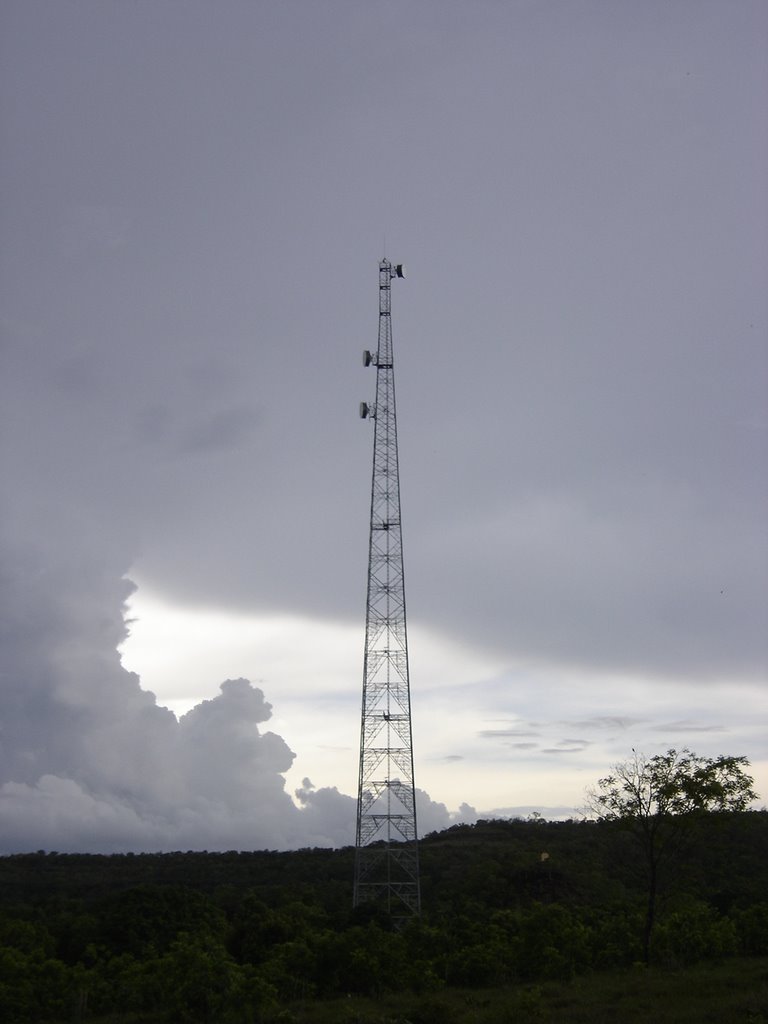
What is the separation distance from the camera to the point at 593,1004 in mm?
29688

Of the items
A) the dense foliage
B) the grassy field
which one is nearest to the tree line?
the dense foliage

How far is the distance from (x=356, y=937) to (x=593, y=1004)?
11829 millimetres

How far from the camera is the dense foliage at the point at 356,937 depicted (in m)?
32.6

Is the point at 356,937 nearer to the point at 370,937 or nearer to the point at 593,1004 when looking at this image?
the point at 370,937

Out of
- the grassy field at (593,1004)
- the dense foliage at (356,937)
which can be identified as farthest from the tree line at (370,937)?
the grassy field at (593,1004)

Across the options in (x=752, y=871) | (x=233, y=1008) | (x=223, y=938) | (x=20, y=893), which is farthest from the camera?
(x=20, y=893)

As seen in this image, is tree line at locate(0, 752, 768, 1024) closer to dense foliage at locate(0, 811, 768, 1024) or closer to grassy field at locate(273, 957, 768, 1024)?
dense foliage at locate(0, 811, 768, 1024)

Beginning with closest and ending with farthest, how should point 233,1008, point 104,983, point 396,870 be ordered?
point 233,1008, point 104,983, point 396,870

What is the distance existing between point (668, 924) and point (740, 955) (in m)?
3.31

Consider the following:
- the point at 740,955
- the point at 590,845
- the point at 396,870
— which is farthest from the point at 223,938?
the point at 590,845

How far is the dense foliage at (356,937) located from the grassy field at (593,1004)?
5.21 feet

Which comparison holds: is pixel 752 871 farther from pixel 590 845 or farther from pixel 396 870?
pixel 396 870

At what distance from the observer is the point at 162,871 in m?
100

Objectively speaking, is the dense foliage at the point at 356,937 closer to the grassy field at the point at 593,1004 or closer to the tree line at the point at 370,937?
the tree line at the point at 370,937
